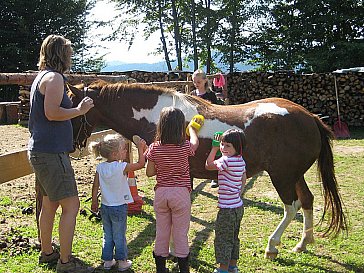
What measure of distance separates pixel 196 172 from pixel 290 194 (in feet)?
2.96

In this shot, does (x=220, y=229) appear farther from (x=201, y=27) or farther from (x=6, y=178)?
(x=201, y=27)

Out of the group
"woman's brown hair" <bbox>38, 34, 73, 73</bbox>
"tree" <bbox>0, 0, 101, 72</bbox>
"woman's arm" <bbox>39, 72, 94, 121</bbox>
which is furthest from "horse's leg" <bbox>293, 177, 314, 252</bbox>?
"tree" <bbox>0, 0, 101, 72</bbox>

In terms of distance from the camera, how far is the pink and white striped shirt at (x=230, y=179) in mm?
3074

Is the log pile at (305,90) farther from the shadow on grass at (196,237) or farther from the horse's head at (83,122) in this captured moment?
the horse's head at (83,122)

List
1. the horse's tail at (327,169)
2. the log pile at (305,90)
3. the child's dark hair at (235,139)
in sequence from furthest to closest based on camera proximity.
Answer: the log pile at (305,90), the horse's tail at (327,169), the child's dark hair at (235,139)

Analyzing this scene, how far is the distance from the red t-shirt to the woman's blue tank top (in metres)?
0.66

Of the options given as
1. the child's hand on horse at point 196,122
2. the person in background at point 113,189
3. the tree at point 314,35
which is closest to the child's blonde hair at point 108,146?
the person in background at point 113,189

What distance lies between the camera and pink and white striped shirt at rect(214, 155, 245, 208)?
3074mm

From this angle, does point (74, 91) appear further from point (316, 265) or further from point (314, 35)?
point (314, 35)

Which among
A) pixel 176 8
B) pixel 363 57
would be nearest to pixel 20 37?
pixel 176 8

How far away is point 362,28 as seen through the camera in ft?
59.4

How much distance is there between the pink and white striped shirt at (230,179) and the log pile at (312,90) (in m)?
10.4

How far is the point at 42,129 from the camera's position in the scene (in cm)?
302

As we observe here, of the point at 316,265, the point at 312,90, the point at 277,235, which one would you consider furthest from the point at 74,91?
the point at 312,90
